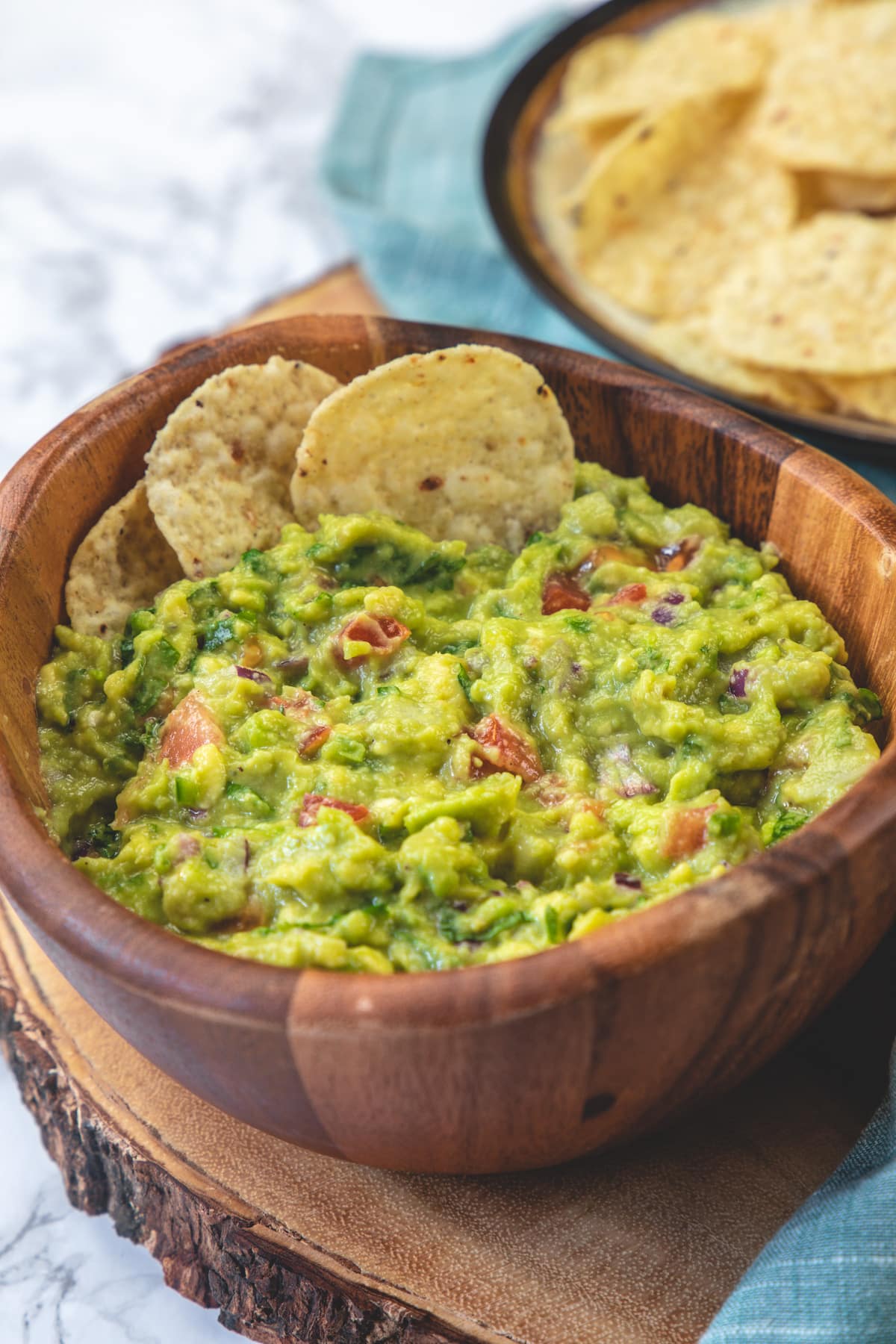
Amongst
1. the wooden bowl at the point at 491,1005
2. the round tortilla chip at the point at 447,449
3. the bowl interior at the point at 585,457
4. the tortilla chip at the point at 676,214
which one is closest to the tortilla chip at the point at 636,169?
the tortilla chip at the point at 676,214

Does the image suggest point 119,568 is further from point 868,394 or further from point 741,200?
point 741,200

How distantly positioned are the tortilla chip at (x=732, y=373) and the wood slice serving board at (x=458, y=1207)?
1823 millimetres

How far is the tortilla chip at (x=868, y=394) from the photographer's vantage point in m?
3.87

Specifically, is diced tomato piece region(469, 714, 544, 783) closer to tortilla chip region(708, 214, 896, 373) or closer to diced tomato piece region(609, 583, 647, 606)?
diced tomato piece region(609, 583, 647, 606)

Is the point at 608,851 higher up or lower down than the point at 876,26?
lower down

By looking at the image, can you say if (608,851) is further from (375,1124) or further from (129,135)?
(129,135)

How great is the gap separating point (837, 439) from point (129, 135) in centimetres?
415

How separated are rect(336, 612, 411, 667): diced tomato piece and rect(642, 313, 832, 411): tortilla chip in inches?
63.5

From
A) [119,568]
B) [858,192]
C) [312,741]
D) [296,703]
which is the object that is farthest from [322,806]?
[858,192]

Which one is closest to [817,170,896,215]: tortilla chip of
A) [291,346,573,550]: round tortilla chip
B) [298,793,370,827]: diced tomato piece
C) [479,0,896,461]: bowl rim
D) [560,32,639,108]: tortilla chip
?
[560,32,639,108]: tortilla chip

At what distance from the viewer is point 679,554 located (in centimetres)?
291

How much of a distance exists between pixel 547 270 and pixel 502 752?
2.35 m

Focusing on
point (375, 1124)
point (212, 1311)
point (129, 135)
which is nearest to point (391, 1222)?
point (375, 1124)

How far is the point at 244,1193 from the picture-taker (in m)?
2.38
